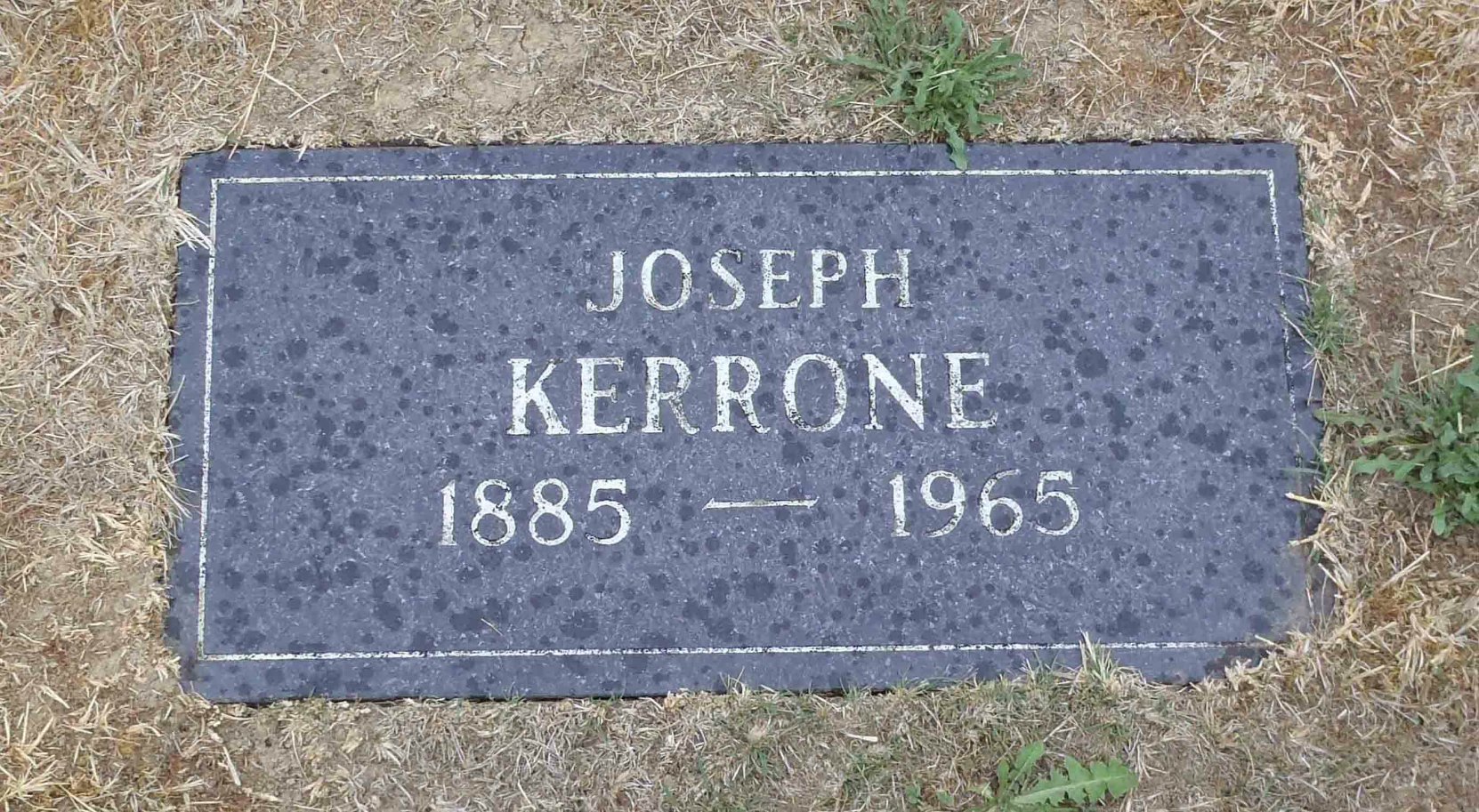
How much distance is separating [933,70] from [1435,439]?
1.35 m

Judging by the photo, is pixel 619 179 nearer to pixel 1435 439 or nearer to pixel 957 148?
pixel 957 148

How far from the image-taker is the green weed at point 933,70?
232cm

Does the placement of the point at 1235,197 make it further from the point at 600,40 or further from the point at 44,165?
the point at 44,165

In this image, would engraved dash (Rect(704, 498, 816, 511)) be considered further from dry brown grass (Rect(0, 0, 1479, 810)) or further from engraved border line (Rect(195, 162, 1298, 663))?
dry brown grass (Rect(0, 0, 1479, 810))

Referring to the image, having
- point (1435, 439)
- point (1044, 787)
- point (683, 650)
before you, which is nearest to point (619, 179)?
point (683, 650)

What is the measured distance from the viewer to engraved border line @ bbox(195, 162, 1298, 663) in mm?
2164

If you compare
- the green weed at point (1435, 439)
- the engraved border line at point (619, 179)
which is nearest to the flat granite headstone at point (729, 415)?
the engraved border line at point (619, 179)

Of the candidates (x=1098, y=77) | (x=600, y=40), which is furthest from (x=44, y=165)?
(x=1098, y=77)

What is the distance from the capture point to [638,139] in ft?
7.70

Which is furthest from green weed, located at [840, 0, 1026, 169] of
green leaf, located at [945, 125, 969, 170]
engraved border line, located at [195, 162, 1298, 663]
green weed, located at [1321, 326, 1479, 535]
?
green weed, located at [1321, 326, 1479, 535]

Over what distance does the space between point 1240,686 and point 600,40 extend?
202cm

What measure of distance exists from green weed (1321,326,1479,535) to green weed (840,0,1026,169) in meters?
1.02

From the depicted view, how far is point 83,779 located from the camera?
2.13 metres

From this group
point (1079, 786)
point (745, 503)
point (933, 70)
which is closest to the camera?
point (1079, 786)
